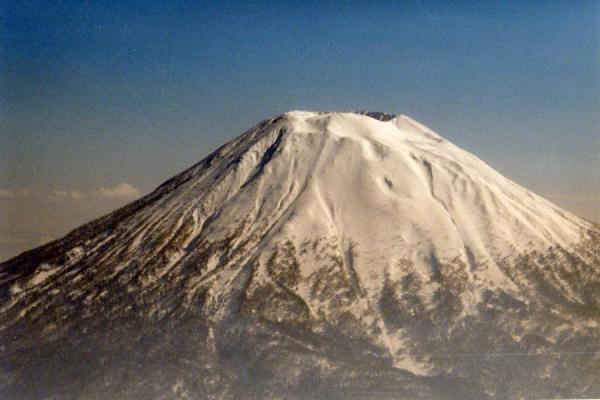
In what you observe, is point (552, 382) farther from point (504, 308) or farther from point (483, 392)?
point (504, 308)

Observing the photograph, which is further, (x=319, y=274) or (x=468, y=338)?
(x=319, y=274)

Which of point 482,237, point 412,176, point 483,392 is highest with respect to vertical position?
point 412,176

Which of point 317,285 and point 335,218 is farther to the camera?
point 335,218

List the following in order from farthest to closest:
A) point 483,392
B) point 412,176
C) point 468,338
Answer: point 412,176, point 468,338, point 483,392

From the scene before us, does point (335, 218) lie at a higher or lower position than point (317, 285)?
higher

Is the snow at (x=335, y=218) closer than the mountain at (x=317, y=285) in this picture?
No

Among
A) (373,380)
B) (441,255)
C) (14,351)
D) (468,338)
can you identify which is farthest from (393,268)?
(14,351)

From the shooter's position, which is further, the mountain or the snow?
the snow

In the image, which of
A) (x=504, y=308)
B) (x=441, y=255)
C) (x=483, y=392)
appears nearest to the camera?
(x=483, y=392)
